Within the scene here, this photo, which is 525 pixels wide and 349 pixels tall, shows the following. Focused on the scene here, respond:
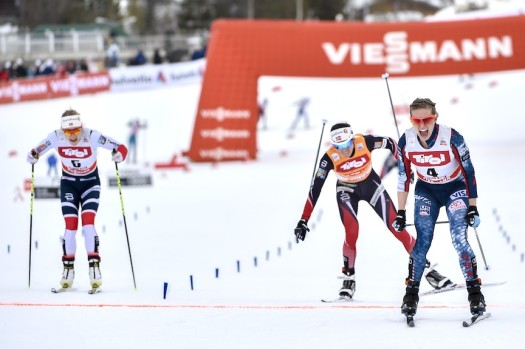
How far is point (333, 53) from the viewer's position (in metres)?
25.7

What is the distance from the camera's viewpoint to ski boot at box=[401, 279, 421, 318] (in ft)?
26.2

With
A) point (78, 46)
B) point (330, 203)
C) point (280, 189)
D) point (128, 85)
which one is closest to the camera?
point (330, 203)

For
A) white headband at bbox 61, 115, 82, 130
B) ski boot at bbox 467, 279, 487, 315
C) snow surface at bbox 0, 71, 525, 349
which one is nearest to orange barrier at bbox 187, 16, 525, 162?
snow surface at bbox 0, 71, 525, 349

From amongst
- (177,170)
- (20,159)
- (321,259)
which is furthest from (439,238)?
(20,159)

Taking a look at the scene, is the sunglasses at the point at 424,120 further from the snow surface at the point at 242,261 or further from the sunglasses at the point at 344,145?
the sunglasses at the point at 344,145

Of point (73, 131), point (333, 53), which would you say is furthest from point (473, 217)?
point (333, 53)

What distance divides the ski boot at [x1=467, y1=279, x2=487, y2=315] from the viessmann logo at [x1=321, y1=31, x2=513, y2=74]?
18.0 meters

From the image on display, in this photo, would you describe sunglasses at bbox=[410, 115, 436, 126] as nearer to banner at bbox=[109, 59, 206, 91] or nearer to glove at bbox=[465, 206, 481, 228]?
glove at bbox=[465, 206, 481, 228]

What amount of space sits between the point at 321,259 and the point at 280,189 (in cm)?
841

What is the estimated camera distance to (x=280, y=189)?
21750 millimetres

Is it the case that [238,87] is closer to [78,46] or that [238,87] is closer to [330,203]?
[330,203]

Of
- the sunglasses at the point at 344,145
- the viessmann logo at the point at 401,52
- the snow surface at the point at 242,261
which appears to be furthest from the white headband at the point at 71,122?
the viessmann logo at the point at 401,52

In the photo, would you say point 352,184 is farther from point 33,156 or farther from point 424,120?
point 33,156

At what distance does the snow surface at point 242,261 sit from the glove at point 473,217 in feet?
2.48
